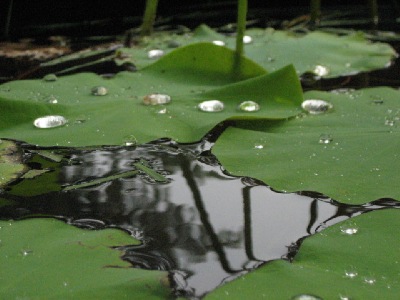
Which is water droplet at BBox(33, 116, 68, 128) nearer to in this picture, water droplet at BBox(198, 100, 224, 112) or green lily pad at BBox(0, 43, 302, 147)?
green lily pad at BBox(0, 43, 302, 147)

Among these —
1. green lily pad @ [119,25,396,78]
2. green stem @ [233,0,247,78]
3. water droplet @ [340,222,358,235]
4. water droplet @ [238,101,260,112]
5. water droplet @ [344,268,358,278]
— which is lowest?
green lily pad @ [119,25,396,78]

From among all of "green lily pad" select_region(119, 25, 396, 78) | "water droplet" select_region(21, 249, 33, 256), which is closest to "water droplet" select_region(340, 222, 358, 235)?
"water droplet" select_region(21, 249, 33, 256)

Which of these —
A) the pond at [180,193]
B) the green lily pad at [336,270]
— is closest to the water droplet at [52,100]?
the pond at [180,193]

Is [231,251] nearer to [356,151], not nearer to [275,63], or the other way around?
[356,151]

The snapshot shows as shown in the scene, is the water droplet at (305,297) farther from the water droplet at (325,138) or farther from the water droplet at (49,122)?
the water droplet at (49,122)

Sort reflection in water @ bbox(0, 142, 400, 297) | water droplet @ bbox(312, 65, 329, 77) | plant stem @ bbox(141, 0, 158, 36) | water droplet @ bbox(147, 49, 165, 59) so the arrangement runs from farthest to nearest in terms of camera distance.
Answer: plant stem @ bbox(141, 0, 158, 36), water droplet @ bbox(147, 49, 165, 59), water droplet @ bbox(312, 65, 329, 77), reflection in water @ bbox(0, 142, 400, 297)

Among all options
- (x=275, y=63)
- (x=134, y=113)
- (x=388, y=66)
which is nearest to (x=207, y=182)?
(x=134, y=113)
